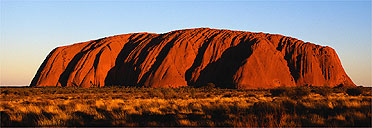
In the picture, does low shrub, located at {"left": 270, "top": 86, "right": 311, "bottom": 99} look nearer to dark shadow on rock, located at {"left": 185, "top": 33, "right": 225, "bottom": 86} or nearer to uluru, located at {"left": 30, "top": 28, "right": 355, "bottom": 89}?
uluru, located at {"left": 30, "top": 28, "right": 355, "bottom": 89}

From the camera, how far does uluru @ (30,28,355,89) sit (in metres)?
63.8

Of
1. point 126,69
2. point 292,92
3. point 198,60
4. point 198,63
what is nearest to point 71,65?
point 126,69

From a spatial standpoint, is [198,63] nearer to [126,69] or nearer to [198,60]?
[198,60]

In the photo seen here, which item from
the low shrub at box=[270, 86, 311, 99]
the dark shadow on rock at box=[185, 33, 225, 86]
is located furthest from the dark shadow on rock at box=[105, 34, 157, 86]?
the low shrub at box=[270, 86, 311, 99]

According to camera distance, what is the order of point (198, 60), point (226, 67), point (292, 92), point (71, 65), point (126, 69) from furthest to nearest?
point (71, 65), point (126, 69), point (198, 60), point (226, 67), point (292, 92)

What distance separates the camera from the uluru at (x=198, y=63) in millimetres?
63844

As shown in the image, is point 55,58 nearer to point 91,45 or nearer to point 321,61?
point 91,45

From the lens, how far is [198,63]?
68.9 m

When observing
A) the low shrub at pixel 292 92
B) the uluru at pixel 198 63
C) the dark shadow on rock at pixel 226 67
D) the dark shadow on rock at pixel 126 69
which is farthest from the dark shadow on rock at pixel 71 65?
the low shrub at pixel 292 92

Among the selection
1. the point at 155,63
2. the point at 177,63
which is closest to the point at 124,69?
the point at 155,63

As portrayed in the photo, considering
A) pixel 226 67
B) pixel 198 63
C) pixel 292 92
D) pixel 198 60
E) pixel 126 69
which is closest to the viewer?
pixel 292 92

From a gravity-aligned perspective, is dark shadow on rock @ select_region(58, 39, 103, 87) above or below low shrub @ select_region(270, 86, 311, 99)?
above

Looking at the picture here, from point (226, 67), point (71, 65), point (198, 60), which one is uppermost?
point (198, 60)

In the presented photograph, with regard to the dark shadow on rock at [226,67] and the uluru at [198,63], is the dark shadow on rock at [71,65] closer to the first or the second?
the uluru at [198,63]
